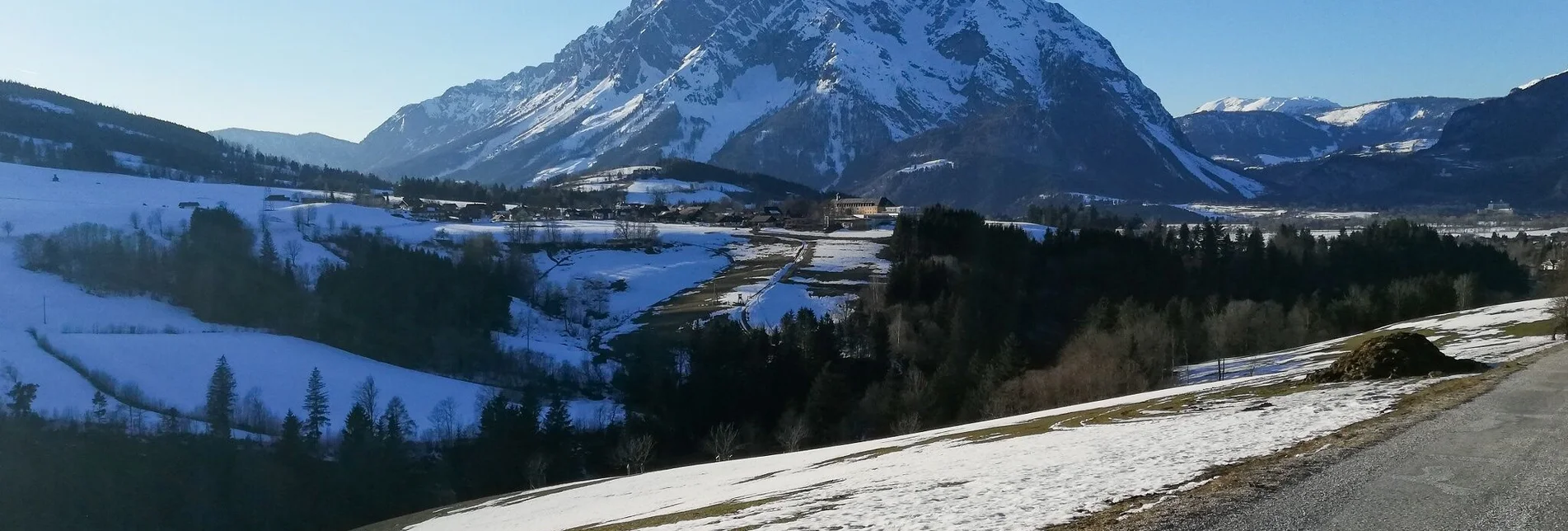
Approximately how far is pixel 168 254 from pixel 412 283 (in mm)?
42046

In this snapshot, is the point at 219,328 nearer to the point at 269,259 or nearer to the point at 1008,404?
the point at 269,259

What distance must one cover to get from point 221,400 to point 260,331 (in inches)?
1540

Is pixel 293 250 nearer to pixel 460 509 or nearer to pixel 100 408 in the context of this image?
pixel 100 408

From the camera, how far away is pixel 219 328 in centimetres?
13000

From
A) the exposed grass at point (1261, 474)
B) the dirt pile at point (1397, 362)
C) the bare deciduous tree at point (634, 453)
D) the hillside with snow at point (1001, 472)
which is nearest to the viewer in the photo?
the exposed grass at point (1261, 474)

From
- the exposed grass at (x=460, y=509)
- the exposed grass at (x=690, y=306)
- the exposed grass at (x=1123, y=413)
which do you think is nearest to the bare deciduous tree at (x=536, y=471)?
the exposed grass at (x=460, y=509)

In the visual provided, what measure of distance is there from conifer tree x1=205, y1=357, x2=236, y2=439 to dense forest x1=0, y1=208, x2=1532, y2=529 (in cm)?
30

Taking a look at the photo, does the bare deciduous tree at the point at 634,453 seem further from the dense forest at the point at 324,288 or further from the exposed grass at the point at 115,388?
the exposed grass at the point at 115,388

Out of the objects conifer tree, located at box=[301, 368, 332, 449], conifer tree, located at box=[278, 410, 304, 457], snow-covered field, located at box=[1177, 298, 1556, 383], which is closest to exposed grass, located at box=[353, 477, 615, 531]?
conifer tree, located at box=[278, 410, 304, 457]

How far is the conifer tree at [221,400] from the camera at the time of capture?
92375 mm

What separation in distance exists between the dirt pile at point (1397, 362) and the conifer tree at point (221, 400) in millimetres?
95317

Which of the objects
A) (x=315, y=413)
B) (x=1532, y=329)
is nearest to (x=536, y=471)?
(x=315, y=413)

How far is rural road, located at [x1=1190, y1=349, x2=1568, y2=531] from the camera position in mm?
Answer: 15547

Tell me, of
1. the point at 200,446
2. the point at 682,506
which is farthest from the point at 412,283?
the point at 682,506
